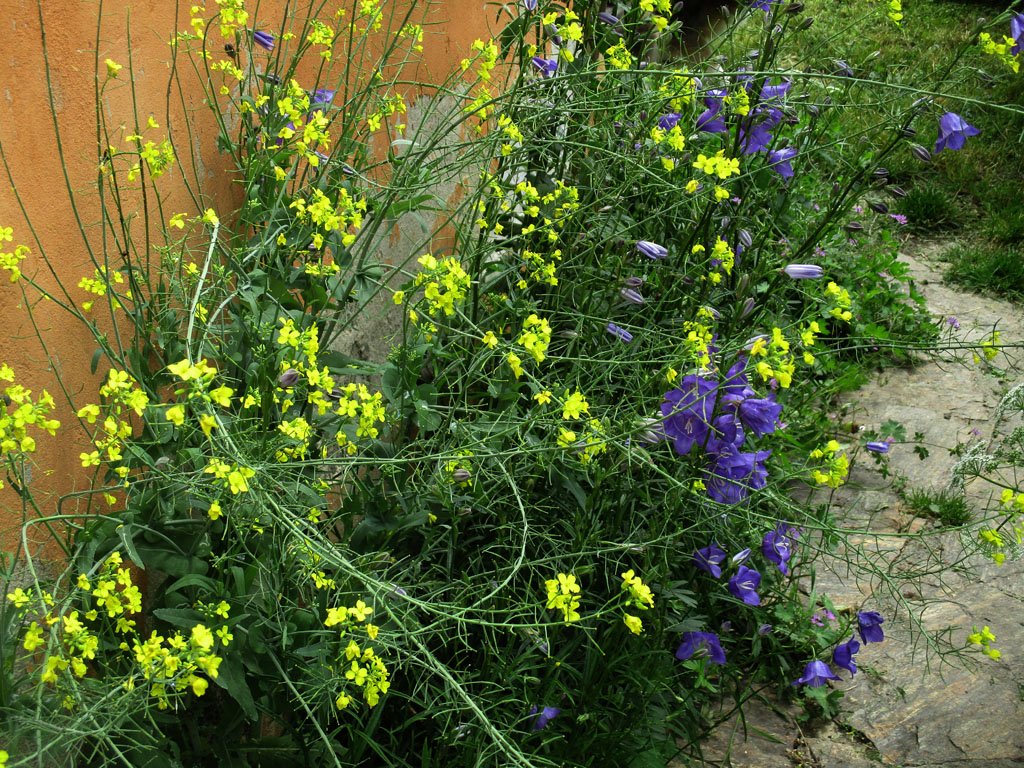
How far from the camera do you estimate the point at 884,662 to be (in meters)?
2.71

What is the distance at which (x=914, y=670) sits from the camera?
266 cm

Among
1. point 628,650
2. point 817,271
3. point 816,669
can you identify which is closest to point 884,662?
point 816,669

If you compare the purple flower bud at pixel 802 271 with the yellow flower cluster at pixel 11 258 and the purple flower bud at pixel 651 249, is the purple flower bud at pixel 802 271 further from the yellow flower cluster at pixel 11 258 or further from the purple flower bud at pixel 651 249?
the yellow flower cluster at pixel 11 258

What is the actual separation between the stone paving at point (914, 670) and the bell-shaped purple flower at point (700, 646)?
212 millimetres

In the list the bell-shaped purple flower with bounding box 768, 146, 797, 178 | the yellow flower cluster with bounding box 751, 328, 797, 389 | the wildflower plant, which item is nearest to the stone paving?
the wildflower plant

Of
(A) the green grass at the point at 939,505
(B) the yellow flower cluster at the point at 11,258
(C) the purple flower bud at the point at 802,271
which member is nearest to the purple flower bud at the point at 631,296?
(C) the purple flower bud at the point at 802,271

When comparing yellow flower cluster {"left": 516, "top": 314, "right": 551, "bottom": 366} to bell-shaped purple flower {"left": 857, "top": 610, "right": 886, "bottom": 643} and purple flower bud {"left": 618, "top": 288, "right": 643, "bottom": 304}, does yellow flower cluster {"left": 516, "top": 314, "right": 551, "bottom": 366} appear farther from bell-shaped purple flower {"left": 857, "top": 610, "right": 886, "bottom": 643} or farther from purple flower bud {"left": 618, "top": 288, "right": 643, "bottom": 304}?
bell-shaped purple flower {"left": 857, "top": 610, "right": 886, "bottom": 643}

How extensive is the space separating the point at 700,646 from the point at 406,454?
971 mm

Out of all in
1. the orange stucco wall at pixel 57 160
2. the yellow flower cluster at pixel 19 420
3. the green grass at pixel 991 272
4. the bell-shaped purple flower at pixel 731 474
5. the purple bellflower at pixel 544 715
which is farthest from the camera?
the green grass at pixel 991 272

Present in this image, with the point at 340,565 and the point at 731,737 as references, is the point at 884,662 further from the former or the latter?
the point at 340,565

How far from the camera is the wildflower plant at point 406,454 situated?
1.54 m

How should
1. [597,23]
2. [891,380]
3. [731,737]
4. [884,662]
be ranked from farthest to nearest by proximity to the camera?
[891,380] → [597,23] → [884,662] → [731,737]

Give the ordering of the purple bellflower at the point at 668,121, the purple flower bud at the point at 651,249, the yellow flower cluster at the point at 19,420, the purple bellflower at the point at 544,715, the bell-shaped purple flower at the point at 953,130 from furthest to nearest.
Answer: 1. the purple bellflower at the point at 668,121
2. the bell-shaped purple flower at the point at 953,130
3. the purple flower bud at the point at 651,249
4. the purple bellflower at the point at 544,715
5. the yellow flower cluster at the point at 19,420

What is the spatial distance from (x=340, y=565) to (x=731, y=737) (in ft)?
4.50
